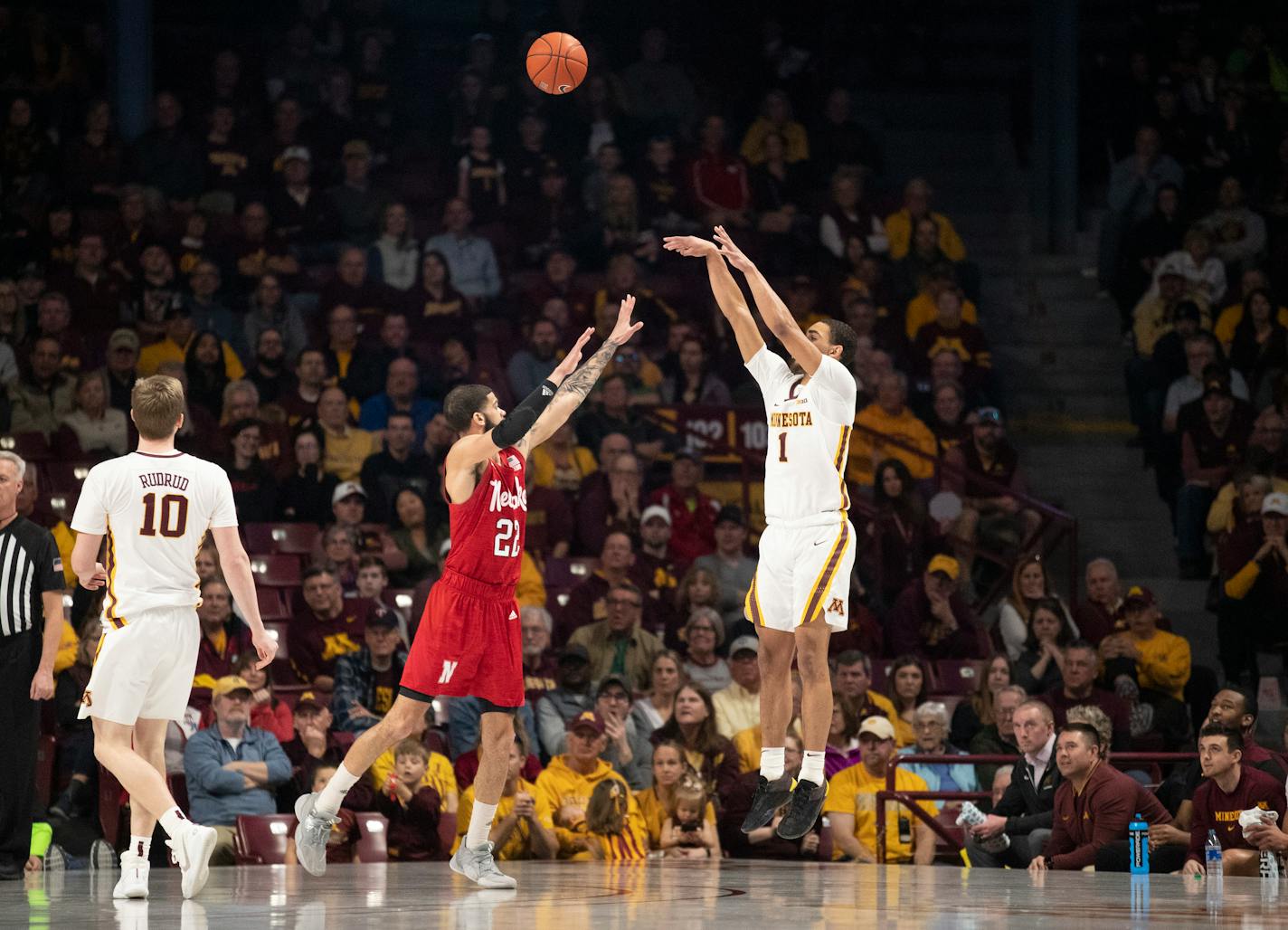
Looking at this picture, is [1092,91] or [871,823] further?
[1092,91]

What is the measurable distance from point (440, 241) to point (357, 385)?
2152mm

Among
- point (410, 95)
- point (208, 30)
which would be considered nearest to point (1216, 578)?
point (410, 95)

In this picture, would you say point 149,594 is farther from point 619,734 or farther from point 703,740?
point 703,740

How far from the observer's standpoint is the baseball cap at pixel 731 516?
15109 mm

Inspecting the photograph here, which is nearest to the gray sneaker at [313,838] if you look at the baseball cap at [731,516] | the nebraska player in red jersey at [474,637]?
the nebraska player in red jersey at [474,637]

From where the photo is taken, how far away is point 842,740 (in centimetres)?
1324

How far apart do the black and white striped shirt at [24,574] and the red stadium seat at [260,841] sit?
211cm

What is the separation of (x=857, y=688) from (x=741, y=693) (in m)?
0.86

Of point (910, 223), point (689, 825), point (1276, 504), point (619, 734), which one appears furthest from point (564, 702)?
point (910, 223)

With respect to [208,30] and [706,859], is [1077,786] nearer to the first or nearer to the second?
[706,859]

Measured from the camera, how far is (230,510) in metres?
9.17

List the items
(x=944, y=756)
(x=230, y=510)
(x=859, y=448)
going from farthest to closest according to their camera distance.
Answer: (x=859, y=448) < (x=944, y=756) < (x=230, y=510)

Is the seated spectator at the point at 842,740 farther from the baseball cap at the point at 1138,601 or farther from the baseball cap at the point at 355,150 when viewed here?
the baseball cap at the point at 355,150

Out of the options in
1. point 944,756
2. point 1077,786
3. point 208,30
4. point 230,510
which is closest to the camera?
point 230,510
